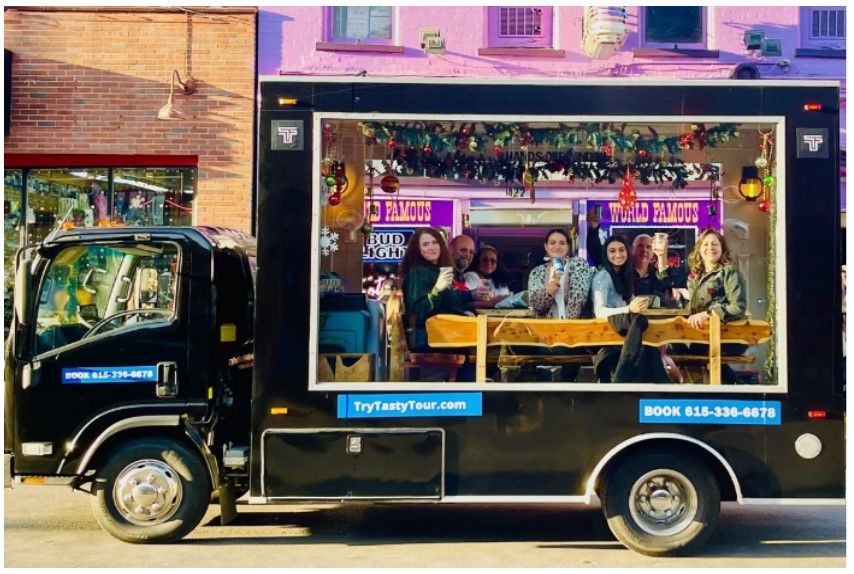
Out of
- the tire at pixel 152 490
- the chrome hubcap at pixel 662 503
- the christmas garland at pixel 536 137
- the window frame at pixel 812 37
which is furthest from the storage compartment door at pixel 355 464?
the window frame at pixel 812 37

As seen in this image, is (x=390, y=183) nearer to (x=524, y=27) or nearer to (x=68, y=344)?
(x=68, y=344)

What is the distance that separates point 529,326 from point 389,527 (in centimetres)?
186

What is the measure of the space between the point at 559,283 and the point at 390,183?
4.67 ft

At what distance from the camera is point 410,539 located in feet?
23.8

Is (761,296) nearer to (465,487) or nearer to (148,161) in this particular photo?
(465,487)

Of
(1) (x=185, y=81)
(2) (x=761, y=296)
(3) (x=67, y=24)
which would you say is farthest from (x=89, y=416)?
(3) (x=67, y=24)

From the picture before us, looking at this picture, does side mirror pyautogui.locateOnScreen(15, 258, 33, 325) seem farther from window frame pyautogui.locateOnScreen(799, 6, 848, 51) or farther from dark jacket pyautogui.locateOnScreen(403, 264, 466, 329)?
window frame pyautogui.locateOnScreen(799, 6, 848, 51)

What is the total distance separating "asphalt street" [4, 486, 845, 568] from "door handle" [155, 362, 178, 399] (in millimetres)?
1030

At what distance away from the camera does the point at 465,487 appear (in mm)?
6520

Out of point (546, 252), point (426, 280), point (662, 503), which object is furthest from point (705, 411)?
point (426, 280)

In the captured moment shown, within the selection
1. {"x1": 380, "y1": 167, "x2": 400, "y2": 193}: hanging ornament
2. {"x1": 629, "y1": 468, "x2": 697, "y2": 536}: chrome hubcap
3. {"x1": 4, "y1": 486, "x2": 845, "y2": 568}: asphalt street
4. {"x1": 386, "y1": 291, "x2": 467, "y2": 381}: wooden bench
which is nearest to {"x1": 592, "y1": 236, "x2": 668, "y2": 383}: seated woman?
{"x1": 629, "y1": 468, "x2": 697, "y2": 536}: chrome hubcap

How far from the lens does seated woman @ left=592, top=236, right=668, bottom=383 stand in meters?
6.77

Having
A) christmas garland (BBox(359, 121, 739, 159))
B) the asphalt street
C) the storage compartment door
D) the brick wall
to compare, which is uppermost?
the brick wall

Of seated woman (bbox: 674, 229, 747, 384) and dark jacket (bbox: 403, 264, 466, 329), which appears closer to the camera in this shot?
seated woman (bbox: 674, 229, 747, 384)
